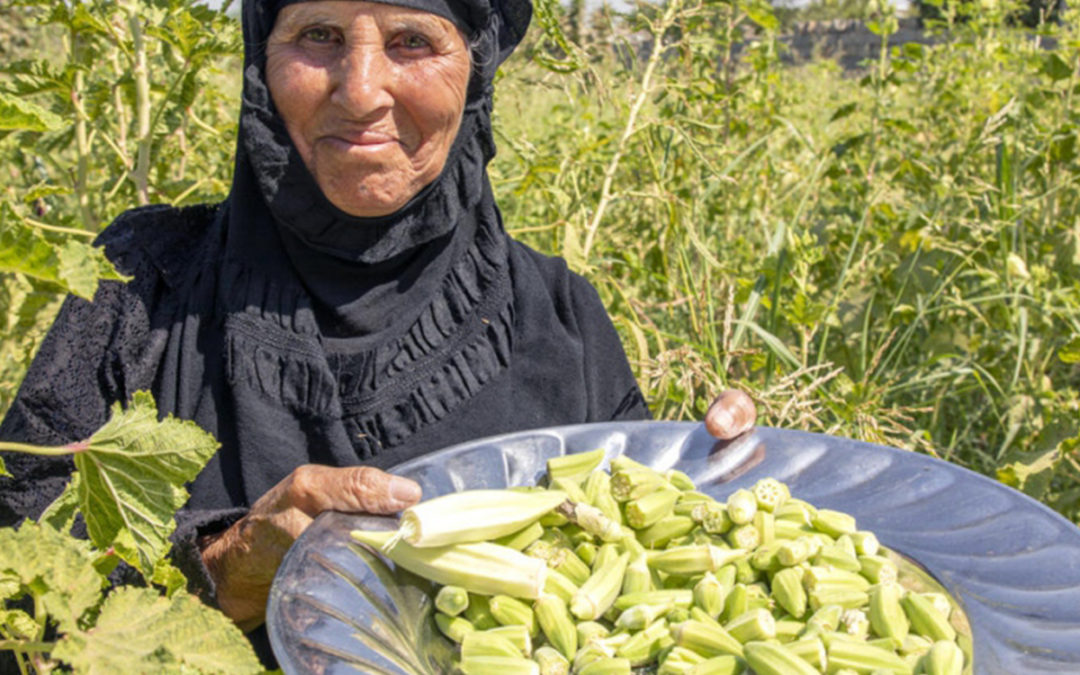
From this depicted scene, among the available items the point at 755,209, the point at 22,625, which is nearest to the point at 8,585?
the point at 22,625

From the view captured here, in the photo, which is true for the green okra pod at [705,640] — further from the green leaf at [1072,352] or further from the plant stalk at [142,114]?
the plant stalk at [142,114]

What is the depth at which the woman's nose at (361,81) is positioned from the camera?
6.41 ft

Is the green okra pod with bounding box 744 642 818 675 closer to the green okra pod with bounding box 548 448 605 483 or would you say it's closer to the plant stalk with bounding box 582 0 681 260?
the green okra pod with bounding box 548 448 605 483

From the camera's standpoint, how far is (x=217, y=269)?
2.21 m

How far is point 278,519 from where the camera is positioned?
1.70 metres

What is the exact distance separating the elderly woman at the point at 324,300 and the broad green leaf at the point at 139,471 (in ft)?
1.85

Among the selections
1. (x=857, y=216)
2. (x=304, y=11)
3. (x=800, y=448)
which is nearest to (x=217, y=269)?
(x=304, y=11)

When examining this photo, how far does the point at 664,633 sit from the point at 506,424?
91 cm

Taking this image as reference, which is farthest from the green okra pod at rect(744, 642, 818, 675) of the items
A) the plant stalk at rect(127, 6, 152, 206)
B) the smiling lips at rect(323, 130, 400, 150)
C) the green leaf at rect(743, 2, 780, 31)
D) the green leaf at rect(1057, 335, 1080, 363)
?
the green leaf at rect(743, 2, 780, 31)

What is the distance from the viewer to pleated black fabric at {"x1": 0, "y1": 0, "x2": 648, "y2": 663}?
6.79ft

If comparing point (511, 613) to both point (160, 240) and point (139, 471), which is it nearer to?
point (139, 471)

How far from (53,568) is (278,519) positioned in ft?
2.10

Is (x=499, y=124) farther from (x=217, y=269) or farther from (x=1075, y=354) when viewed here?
(x=1075, y=354)

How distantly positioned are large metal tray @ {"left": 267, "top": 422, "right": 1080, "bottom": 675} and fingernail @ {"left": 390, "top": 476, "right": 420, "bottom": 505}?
4cm
